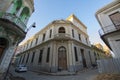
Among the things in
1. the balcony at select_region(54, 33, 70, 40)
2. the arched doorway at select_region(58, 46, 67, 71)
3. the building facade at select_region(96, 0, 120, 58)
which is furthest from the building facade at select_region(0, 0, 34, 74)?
the building facade at select_region(96, 0, 120, 58)

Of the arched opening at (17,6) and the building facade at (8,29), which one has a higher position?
the arched opening at (17,6)

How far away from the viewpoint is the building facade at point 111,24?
934 cm

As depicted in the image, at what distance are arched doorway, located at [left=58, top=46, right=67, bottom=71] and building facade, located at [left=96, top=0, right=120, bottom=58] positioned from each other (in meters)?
7.30

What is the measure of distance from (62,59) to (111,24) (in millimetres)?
9412

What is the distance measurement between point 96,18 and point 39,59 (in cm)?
1375

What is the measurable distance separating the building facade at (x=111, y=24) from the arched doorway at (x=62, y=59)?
24.0 feet

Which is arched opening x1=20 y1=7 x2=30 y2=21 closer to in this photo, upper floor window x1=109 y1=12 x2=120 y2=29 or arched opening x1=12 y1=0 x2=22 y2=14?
arched opening x1=12 y1=0 x2=22 y2=14

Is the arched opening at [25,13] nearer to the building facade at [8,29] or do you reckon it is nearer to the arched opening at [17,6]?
the arched opening at [17,6]

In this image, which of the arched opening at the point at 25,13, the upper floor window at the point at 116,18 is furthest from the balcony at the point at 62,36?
the upper floor window at the point at 116,18

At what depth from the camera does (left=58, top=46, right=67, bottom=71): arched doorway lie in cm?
1468

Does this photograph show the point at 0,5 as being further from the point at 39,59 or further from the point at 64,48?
the point at 39,59

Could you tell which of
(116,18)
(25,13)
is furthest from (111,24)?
(25,13)

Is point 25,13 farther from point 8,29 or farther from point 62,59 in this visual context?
point 62,59

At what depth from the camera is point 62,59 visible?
15.2 m
